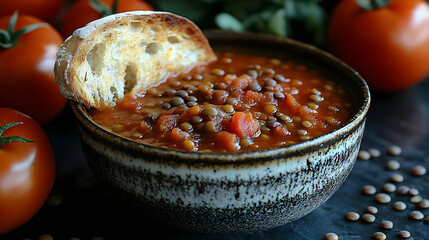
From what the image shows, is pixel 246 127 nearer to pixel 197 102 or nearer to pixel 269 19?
pixel 197 102

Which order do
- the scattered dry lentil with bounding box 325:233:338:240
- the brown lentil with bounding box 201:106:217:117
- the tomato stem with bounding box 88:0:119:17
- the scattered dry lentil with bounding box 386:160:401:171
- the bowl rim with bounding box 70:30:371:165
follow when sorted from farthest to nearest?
the tomato stem with bounding box 88:0:119:17, the scattered dry lentil with bounding box 386:160:401:171, the scattered dry lentil with bounding box 325:233:338:240, the brown lentil with bounding box 201:106:217:117, the bowl rim with bounding box 70:30:371:165

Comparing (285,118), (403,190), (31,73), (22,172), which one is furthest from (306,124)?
(31,73)

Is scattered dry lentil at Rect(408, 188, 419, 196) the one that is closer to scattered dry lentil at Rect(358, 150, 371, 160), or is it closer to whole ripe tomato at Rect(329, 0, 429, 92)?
scattered dry lentil at Rect(358, 150, 371, 160)

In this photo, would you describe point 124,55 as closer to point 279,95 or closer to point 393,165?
point 279,95

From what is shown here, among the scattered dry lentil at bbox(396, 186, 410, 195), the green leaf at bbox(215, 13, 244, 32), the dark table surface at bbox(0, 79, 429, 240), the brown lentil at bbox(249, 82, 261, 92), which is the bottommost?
the dark table surface at bbox(0, 79, 429, 240)

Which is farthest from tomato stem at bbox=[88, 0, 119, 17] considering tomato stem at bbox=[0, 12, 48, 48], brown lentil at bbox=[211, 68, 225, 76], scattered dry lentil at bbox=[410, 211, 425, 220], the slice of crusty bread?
scattered dry lentil at bbox=[410, 211, 425, 220]

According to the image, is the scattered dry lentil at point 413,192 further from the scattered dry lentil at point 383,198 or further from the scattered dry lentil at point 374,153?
the scattered dry lentil at point 374,153
